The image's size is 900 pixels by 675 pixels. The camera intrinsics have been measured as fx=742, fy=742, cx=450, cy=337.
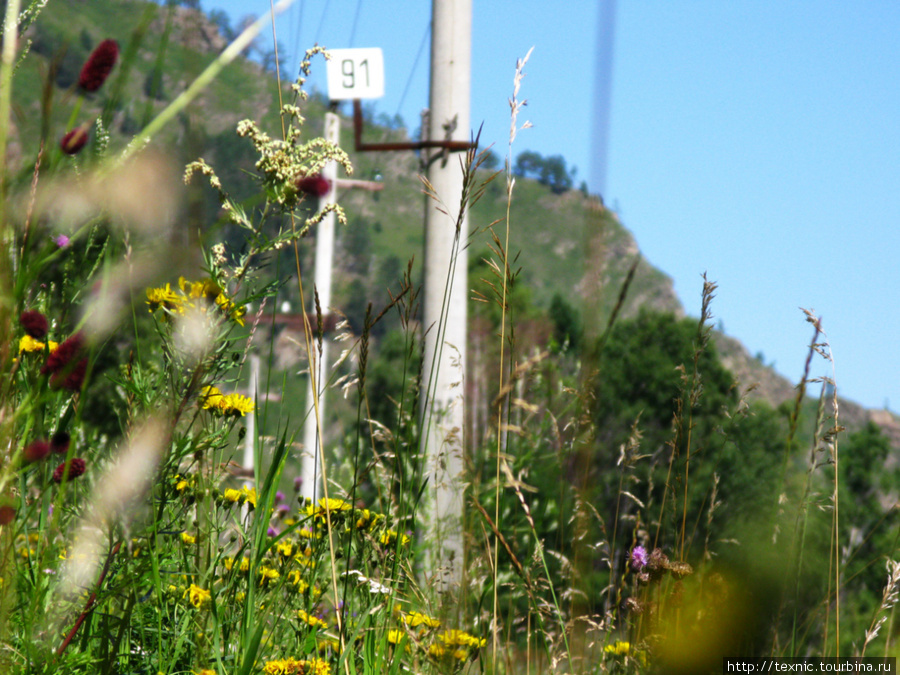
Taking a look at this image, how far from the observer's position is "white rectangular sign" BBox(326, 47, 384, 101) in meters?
5.74

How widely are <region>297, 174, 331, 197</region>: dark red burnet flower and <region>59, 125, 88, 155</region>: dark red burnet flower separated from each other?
519 millimetres

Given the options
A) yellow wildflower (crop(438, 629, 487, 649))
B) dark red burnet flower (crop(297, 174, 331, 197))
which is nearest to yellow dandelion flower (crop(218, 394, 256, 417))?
dark red burnet flower (crop(297, 174, 331, 197))

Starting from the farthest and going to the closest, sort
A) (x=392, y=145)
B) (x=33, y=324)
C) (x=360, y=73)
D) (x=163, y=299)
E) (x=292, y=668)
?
1. (x=360, y=73)
2. (x=392, y=145)
3. (x=163, y=299)
4. (x=292, y=668)
5. (x=33, y=324)

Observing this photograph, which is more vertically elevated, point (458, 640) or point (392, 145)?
point (392, 145)

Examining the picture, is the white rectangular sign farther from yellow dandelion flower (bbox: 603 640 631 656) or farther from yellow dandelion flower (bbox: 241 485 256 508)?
yellow dandelion flower (bbox: 603 640 631 656)

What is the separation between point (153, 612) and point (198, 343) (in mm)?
609

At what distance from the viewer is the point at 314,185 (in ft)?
4.03

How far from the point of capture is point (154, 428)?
2.63ft

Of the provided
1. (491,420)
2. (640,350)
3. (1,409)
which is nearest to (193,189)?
(1,409)

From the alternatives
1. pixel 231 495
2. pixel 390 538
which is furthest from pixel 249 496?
pixel 390 538

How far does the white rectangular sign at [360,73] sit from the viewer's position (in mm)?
5738

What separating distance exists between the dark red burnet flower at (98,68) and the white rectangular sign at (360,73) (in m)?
5.26

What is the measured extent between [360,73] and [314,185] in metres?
4.91

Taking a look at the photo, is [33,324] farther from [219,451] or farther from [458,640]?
[458,640]
